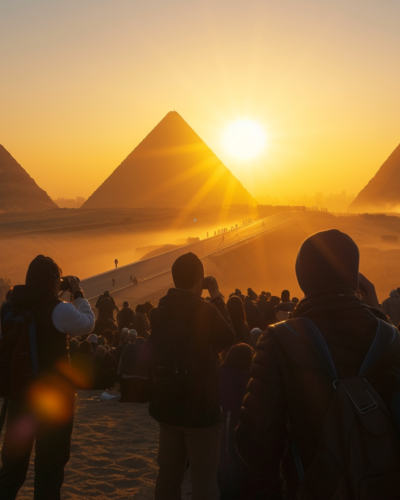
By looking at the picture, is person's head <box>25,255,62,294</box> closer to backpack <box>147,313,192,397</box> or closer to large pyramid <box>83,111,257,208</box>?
backpack <box>147,313,192,397</box>

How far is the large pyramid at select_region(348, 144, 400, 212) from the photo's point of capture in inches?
5443

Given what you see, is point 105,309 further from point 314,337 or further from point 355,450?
point 355,450

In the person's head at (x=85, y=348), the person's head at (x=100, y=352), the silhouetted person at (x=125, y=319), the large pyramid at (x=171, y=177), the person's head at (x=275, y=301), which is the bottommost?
the person's head at (x=100, y=352)

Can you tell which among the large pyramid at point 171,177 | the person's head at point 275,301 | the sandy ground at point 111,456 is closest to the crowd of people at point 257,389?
the sandy ground at point 111,456

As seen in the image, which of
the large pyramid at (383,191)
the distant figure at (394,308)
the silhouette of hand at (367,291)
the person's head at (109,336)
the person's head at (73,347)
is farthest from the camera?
the large pyramid at (383,191)

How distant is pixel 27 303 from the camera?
2.93m

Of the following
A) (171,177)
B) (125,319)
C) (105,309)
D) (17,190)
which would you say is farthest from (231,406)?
(171,177)

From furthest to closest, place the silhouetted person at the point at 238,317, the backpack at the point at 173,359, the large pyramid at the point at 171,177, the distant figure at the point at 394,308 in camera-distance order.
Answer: the large pyramid at the point at 171,177 < the distant figure at the point at 394,308 < the silhouetted person at the point at 238,317 < the backpack at the point at 173,359

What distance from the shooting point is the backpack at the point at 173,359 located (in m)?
2.55

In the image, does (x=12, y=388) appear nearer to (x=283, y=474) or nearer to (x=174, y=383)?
(x=174, y=383)

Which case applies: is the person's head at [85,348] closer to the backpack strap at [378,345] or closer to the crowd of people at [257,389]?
the crowd of people at [257,389]

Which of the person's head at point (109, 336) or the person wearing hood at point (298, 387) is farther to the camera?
the person's head at point (109, 336)

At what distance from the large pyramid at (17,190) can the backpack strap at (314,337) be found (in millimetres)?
110078

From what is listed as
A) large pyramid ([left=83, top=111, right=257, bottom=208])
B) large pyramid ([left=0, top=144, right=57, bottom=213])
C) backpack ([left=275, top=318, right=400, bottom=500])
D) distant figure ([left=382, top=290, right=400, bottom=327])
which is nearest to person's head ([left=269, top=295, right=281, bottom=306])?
distant figure ([left=382, top=290, right=400, bottom=327])
